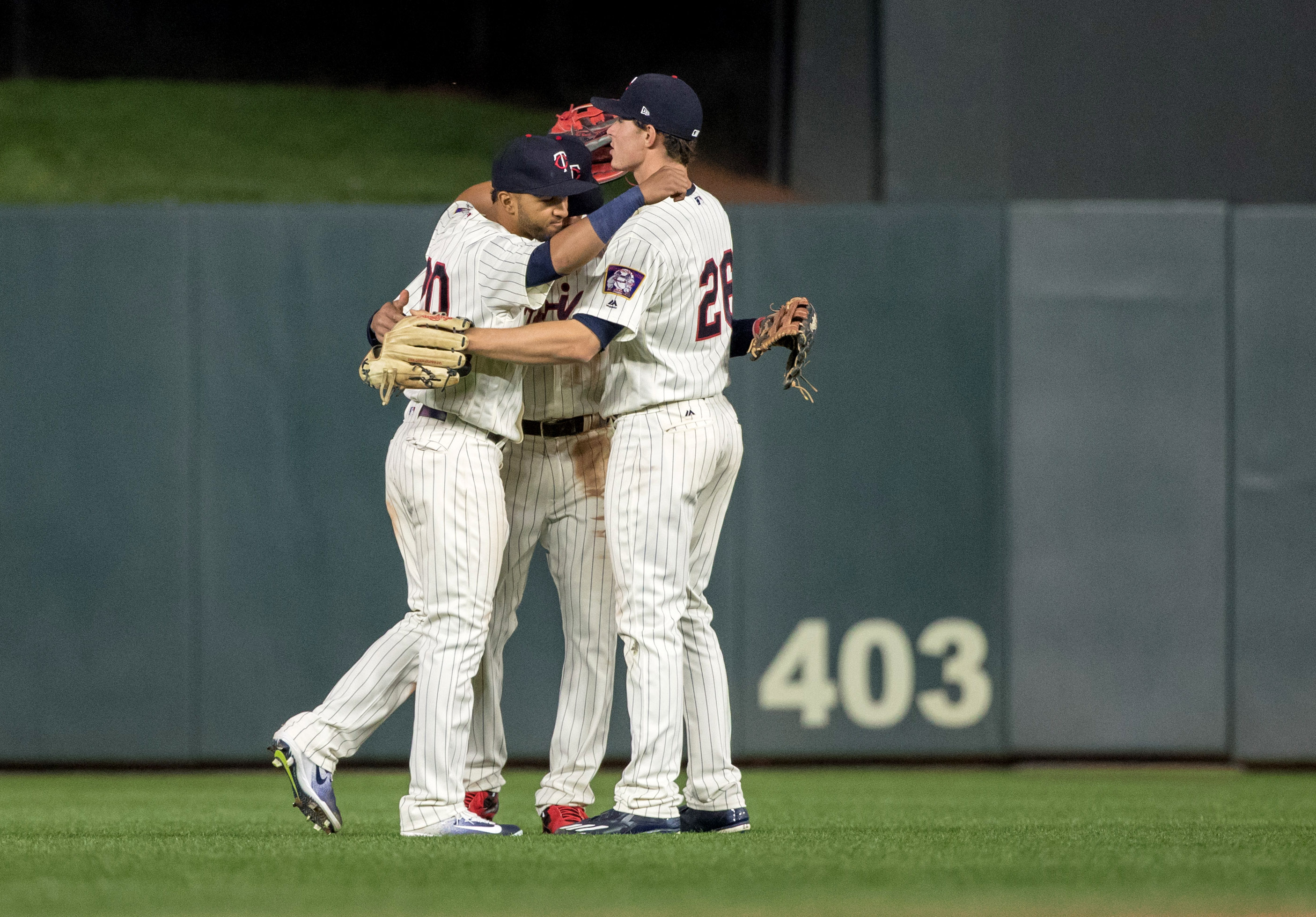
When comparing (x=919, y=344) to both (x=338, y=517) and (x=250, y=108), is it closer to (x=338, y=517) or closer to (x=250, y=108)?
(x=338, y=517)

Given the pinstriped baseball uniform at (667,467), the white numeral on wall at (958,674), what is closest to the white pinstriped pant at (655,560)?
the pinstriped baseball uniform at (667,467)

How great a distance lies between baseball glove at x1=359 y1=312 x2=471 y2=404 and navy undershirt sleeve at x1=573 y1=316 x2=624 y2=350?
270 millimetres

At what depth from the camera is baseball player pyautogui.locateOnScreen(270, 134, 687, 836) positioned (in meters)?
3.48

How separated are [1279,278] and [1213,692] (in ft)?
5.57

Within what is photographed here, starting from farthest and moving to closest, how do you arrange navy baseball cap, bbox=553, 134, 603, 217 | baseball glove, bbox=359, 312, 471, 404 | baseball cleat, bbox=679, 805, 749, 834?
baseball cleat, bbox=679, 805, 749, 834 < navy baseball cap, bbox=553, 134, 603, 217 < baseball glove, bbox=359, 312, 471, 404

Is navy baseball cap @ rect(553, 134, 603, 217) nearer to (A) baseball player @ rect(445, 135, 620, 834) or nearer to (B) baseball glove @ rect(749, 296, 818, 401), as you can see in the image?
(A) baseball player @ rect(445, 135, 620, 834)

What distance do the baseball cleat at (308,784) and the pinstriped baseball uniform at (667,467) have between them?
685 millimetres

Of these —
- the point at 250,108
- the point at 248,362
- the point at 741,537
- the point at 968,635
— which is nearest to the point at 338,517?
the point at 248,362

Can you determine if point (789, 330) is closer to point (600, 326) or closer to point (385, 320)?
point (600, 326)

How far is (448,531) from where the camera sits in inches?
137

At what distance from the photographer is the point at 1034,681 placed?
617 centimetres

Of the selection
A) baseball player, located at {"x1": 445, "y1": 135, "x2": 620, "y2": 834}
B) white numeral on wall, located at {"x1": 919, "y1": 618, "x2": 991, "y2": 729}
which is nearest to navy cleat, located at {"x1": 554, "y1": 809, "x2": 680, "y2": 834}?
baseball player, located at {"x1": 445, "y1": 135, "x2": 620, "y2": 834}

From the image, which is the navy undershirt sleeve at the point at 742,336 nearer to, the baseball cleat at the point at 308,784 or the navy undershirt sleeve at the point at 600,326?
the navy undershirt sleeve at the point at 600,326

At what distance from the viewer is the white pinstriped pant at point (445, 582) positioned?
347 cm
